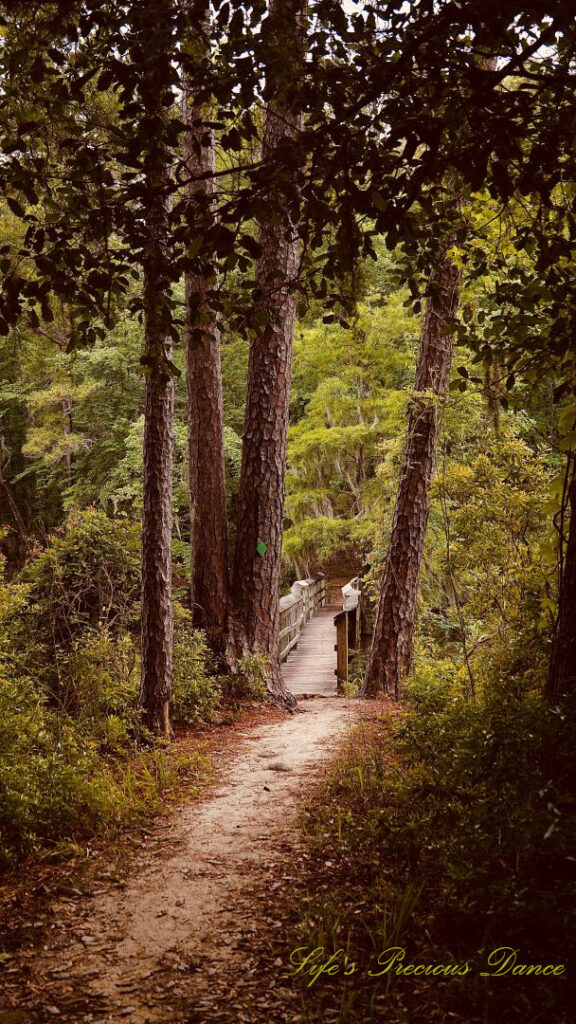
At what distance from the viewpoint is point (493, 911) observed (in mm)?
2758

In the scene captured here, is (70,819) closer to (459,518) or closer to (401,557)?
(459,518)

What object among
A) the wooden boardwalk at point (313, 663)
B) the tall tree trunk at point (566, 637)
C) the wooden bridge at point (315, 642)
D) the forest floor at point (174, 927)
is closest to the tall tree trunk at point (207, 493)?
the wooden bridge at point (315, 642)

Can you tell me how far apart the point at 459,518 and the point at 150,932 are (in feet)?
15.2

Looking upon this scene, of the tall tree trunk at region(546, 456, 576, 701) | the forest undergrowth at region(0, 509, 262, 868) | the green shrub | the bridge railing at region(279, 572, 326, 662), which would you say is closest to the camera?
the tall tree trunk at region(546, 456, 576, 701)

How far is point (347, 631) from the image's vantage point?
40.0 feet

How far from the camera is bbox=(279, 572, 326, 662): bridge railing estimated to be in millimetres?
13961

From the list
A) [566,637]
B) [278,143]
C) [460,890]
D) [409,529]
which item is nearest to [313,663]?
[409,529]

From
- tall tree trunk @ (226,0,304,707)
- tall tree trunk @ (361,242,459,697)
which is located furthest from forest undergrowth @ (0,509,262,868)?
tall tree trunk @ (361,242,459,697)

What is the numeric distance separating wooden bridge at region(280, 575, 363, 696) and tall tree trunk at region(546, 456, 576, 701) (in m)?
8.02

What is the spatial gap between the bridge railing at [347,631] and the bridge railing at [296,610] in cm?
96

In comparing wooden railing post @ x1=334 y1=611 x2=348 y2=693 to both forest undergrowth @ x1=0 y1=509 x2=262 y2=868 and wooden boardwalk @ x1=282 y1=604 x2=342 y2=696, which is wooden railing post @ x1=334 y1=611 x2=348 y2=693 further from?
forest undergrowth @ x1=0 y1=509 x2=262 y2=868

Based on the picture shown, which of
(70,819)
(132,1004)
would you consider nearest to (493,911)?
(132,1004)

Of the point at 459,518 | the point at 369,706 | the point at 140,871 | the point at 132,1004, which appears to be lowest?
the point at 369,706

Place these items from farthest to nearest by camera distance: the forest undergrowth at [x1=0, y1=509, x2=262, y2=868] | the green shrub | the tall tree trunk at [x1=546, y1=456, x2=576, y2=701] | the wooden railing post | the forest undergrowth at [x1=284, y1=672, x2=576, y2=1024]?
the wooden railing post < the green shrub < the forest undergrowth at [x1=0, y1=509, x2=262, y2=868] < the tall tree trunk at [x1=546, y1=456, x2=576, y2=701] < the forest undergrowth at [x1=284, y1=672, x2=576, y2=1024]
